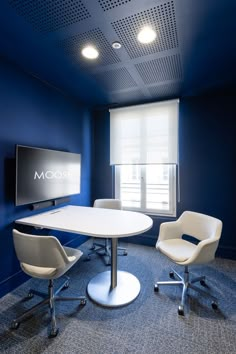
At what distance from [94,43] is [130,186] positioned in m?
2.47

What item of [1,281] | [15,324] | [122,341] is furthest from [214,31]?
[1,281]

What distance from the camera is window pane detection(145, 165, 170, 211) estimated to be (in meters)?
3.42

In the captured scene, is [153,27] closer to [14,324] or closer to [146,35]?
[146,35]

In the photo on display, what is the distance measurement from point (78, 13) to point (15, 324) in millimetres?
2744

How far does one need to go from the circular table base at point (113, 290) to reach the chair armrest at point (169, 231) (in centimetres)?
63

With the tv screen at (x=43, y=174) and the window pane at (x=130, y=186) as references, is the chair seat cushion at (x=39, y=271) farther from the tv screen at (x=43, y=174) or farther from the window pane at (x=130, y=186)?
the window pane at (x=130, y=186)

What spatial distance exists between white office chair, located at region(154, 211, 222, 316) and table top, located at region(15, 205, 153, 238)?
45 cm

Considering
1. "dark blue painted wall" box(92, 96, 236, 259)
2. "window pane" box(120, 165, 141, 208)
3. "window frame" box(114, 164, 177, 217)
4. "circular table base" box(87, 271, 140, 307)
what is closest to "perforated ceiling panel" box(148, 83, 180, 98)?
"dark blue painted wall" box(92, 96, 236, 259)

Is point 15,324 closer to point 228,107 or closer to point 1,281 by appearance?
point 1,281

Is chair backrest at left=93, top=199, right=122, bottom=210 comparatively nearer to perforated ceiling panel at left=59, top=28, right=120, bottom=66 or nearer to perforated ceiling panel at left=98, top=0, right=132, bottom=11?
perforated ceiling panel at left=59, top=28, right=120, bottom=66

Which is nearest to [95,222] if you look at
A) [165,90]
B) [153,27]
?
[153,27]

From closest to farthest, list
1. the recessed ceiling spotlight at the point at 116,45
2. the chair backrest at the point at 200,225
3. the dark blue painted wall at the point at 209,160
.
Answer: the recessed ceiling spotlight at the point at 116,45
the chair backrest at the point at 200,225
the dark blue painted wall at the point at 209,160

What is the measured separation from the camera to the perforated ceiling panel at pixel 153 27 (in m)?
1.48

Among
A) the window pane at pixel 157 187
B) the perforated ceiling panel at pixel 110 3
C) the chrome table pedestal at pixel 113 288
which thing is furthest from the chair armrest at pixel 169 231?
the perforated ceiling panel at pixel 110 3
